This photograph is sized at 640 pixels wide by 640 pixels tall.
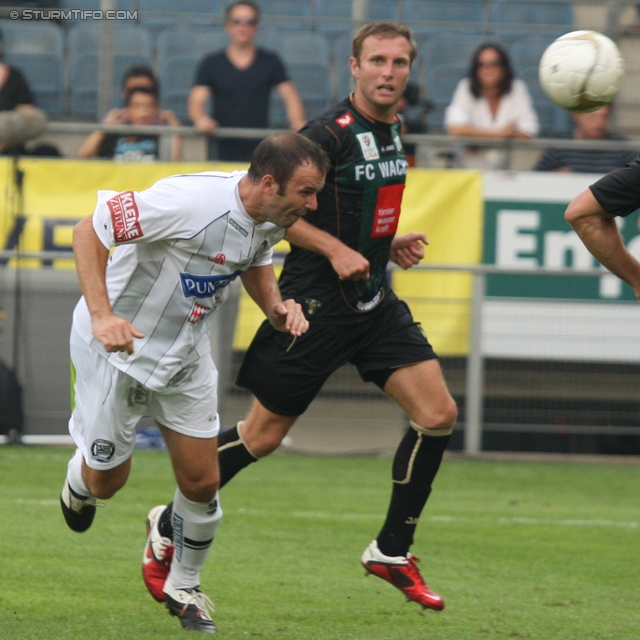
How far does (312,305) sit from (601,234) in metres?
1.51

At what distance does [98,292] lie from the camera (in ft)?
13.9

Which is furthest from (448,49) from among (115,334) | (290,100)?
(115,334)

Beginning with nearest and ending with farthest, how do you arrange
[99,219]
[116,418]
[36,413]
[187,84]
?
[99,219] < [116,418] < [36,413] < [187,84]

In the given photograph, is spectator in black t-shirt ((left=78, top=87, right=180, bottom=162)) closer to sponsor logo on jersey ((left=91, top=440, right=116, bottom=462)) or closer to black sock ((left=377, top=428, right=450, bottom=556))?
black sock ((left=377, top=428, right=450, bottom=556))

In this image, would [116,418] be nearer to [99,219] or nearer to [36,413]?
[99,219]

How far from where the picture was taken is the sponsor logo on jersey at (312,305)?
5570 mm

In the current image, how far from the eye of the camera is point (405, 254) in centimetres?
579

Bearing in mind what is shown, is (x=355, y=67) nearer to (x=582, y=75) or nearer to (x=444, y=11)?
(x=582, y=75)

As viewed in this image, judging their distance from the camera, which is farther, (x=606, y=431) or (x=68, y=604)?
(x=606, y=431)

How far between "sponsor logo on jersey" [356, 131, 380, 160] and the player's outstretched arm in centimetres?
46

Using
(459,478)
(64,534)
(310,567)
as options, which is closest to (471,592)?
(310,567)

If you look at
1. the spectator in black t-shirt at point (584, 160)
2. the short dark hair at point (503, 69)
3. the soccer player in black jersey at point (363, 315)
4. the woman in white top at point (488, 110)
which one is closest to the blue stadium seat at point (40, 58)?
the woman in white top at point (488, 110)

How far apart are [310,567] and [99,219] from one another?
2.53 m

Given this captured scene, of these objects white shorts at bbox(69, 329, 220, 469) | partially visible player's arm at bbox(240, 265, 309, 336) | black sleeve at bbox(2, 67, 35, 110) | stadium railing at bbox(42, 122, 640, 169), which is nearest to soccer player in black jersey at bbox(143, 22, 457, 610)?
partially visible player's arm at bbox(240, 265, 309, 336)
